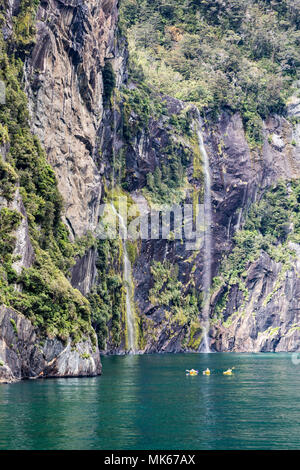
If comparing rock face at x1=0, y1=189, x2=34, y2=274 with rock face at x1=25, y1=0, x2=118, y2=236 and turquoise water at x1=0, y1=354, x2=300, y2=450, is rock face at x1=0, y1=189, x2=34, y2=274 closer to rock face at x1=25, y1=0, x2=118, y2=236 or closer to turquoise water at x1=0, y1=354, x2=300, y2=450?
turquoise water at x1=0, y1=354, x2=300, y2=450

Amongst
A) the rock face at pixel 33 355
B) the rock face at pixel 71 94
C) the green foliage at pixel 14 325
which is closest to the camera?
the rock face at pixel 33 355

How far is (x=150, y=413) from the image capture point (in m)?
35.6

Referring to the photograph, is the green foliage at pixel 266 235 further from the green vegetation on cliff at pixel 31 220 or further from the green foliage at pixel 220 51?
→ the green vegetation on cliff at pixel 31 220

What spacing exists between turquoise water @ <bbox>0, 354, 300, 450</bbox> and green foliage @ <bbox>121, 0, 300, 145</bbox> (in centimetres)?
7411

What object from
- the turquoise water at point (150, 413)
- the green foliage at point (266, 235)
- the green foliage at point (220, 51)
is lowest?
the turquoise water at point (150, 413)

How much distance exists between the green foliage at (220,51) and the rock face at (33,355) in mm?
69305

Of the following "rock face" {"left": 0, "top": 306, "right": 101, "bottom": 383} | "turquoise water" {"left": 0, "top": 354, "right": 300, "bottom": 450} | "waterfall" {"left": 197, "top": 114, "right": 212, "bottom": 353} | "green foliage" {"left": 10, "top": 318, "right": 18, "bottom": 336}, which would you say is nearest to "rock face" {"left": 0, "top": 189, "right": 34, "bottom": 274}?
"rock face" {"left": 0, "top": 306, "right": 101, "bottom": 383}

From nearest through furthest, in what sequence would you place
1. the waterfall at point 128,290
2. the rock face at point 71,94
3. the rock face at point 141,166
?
the rock face at point 71,94, the rock face at point 141,166, the waterfall at point 128,290

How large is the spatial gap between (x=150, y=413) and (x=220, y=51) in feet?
342

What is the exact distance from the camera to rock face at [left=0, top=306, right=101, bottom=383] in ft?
149

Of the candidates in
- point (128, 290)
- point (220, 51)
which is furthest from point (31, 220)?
point (220, 51)

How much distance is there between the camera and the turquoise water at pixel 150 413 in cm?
2845

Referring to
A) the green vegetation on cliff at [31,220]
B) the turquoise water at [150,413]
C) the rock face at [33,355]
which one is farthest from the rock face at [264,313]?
the rock face at [33,355]

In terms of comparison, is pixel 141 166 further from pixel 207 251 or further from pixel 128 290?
pixel 128 290
